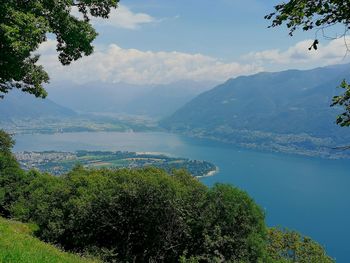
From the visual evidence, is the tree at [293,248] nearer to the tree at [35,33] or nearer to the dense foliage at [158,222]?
the dense foliage at [158,222]

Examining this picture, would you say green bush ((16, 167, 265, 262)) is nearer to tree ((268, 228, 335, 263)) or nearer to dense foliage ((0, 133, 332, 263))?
dense foliage ((0, 133, 332, 263))

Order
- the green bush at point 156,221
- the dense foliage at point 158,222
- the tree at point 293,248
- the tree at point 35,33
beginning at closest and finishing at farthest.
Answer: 1. the tree at point 35,33
2. the dense foliage at point 158,222
3. the green bush at point 156,221
4. the tree at point 293,248

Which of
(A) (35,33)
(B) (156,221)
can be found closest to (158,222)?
(B) (156,221)

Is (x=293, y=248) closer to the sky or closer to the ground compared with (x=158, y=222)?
closer to the ground

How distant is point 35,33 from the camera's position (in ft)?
43.0

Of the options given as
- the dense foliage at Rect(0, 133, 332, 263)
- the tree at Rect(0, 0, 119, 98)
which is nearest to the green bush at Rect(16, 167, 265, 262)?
the dense foliage at Rect(0, 133, 332, 263)

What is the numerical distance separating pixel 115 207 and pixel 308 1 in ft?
121

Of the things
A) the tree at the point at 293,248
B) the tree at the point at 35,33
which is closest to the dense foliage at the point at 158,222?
the tree at the point at 293,248

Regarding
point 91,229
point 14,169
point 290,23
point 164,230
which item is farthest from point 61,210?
point 290,23

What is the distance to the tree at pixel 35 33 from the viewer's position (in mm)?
13031

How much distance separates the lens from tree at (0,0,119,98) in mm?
13031

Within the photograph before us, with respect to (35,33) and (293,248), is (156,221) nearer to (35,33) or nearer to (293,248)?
(293,248)

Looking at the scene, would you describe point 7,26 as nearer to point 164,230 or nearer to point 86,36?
point 86,36

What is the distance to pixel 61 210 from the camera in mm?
44312
